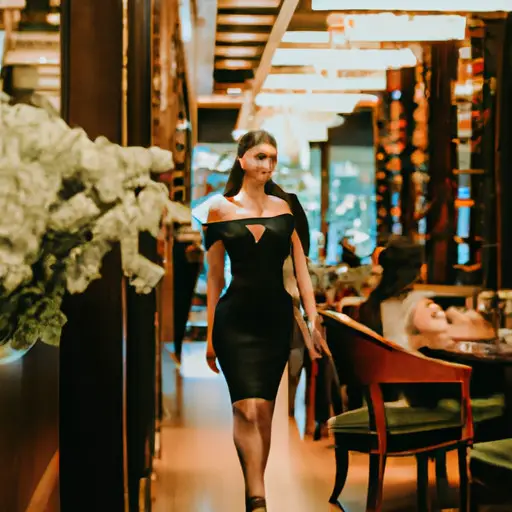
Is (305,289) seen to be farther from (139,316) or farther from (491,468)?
(491,468)

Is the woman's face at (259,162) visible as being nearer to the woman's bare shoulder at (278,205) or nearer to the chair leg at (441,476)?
the woman's bare shoulder at (278,205)

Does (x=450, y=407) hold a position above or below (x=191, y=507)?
above

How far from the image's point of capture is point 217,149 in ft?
40.0

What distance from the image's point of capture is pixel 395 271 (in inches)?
174

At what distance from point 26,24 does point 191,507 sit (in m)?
2.26

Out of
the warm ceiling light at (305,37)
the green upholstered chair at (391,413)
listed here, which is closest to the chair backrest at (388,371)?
the green upholstered chair at (391,413)

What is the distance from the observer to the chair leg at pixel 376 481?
346cm

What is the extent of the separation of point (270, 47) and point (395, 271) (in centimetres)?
384


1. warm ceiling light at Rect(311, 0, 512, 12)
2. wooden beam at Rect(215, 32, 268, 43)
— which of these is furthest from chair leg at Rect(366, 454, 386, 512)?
wooden beam at Rect(215, 32, 268, 43)

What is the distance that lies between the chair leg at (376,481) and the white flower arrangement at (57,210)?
2.20 metres

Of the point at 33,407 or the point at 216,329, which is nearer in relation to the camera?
the point at 33,407

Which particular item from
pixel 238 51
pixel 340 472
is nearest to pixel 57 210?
pixel 340 472

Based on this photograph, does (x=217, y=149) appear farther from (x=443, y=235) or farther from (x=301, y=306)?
(x=301, y=306)

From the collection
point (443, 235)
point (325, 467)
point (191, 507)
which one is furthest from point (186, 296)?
point (191, 507)
